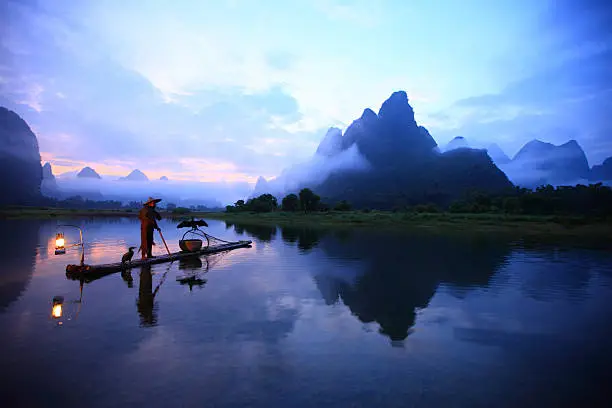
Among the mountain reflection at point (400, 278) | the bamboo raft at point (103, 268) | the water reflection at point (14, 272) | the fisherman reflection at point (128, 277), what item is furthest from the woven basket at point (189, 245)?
the mountain reflection at point (400, 278)

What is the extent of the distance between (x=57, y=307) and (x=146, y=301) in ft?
7.44

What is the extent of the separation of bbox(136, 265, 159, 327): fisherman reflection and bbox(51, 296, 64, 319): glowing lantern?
6.24ft

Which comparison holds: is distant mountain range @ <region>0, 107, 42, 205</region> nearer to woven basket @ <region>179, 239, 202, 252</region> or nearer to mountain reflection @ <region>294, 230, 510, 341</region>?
woven basket @ <region>179, 239, 202, 252</region>

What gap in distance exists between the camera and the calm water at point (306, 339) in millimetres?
5984

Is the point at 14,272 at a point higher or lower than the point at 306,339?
Result: higher

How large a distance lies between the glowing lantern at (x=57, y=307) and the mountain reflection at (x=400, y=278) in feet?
23.9

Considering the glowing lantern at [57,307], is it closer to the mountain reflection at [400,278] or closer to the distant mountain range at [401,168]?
the mountain reflection at [400,278]

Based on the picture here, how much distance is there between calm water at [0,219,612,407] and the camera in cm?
598

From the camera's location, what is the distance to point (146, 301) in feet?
37.8

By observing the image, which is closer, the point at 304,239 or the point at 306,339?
the point at 306,339

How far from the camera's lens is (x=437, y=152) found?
17438 centimetres

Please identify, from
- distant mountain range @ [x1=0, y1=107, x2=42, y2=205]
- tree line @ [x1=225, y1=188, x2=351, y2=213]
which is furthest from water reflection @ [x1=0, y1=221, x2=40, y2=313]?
distant mountain range @ [x1=0, y1=107, x2=42, y2=205]

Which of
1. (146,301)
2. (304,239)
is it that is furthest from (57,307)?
(304,239)

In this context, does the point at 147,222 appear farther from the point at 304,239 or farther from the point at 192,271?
the point at 304,239
